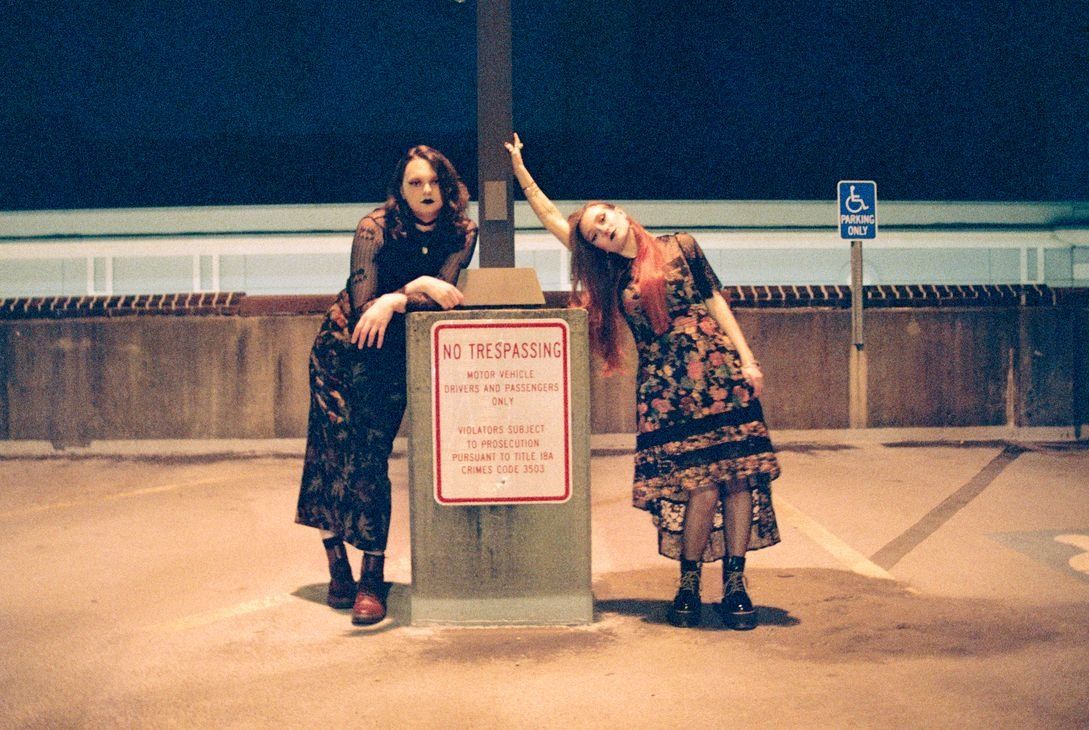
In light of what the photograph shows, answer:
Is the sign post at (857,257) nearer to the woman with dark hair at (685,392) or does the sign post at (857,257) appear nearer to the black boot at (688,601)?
the woman with dark hair at (685,392)

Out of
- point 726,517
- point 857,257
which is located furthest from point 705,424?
point 857,257

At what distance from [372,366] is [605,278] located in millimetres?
1037

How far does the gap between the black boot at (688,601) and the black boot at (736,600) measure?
112 millimetres

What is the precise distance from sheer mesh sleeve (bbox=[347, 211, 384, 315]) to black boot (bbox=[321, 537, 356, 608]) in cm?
105

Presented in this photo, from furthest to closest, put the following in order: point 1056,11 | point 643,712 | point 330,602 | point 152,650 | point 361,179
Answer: point 1056,11 → point 361,179 → point 330,602 → point 152,650 → point 643,712

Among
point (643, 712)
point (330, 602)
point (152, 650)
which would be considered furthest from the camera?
point (330, 602)

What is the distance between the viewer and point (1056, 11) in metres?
19.0

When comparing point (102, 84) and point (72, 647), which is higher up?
point (102, 84)

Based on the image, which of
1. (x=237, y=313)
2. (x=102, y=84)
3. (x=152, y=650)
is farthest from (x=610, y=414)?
(x=102, y=84)

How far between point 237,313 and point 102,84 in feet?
30.9

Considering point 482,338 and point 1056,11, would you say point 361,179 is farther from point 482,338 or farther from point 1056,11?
point 482,338

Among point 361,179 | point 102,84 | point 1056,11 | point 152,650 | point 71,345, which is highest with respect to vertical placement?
point 1056,11

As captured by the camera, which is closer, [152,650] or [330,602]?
[152,650]

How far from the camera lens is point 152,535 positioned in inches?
271
